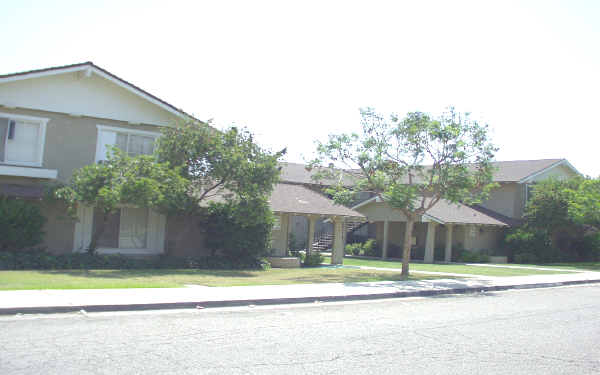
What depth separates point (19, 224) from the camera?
688 inches

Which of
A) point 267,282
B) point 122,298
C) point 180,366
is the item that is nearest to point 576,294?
point 267,282

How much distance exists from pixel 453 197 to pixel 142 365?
15151 mm

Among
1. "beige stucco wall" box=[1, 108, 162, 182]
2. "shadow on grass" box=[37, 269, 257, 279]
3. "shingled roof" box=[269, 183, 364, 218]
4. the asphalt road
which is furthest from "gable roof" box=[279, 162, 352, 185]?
the asphalt road

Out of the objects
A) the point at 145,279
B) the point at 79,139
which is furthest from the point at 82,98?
the point at 145,279

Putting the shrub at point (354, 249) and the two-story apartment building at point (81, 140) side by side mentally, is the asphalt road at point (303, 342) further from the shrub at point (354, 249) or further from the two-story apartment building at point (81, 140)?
the shrub at point (354, 249)

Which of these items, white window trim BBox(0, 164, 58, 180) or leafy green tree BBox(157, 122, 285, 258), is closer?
white window trim BBox(0, 164, 58, 180)

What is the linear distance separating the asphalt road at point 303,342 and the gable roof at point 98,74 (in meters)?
11.8

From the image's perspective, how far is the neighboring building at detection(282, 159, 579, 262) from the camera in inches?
1283

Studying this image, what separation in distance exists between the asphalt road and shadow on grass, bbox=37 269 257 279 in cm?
623

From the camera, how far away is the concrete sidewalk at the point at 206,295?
1016 cm

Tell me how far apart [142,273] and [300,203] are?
990cm

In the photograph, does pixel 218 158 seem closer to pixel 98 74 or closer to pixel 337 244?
pixel 98 74

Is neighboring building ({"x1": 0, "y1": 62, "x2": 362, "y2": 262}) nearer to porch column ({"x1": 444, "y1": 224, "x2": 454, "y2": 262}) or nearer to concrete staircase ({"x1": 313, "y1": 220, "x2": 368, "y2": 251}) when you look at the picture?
porch column ({"x1": 444, "y1": 224, "x2": 454, "y2": 262})

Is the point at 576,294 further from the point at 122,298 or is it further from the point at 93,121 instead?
the point at 93,121
